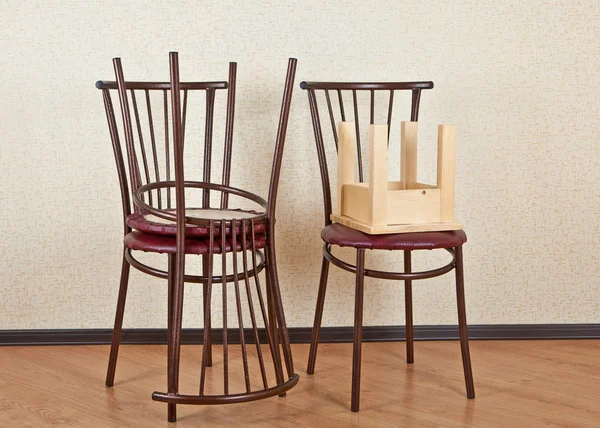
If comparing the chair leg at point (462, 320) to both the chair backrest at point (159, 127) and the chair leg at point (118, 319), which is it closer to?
the chair backrest at point (159, 127)

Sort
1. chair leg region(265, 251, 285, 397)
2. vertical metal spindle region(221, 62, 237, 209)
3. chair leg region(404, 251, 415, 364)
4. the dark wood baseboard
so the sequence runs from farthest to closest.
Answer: the dark wood baseboard < chair leg region(404, 251, 415, 364) < vertical metal spindle region(221, 62, 237, 209) < chair leg region(265, 251, 285, 397)

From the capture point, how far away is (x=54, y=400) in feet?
7.22

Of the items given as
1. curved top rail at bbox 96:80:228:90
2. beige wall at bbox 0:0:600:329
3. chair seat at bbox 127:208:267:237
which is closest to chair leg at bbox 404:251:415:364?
beige wall at bbox 0:0:600:329

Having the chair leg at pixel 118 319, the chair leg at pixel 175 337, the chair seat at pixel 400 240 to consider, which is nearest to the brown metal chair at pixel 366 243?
the chair seat at pixel 400 240

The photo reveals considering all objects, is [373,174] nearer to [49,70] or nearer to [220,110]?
[220,110]

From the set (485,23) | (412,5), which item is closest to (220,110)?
(412,5)

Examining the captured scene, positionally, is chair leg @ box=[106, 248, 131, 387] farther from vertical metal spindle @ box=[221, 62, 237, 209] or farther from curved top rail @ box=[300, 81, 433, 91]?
curved top rail @ box=[300, 81, 433, 91]

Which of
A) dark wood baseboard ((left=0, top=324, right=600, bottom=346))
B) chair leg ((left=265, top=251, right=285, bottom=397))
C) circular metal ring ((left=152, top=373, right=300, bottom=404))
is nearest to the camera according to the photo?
circular metal ring ((left=152, top=373, right=300, bottom=404))

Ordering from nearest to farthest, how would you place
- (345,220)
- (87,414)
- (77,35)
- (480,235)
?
(87,414), (345,220), (77,35), (480,235)

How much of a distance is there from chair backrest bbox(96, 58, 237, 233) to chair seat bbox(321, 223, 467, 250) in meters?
0.42

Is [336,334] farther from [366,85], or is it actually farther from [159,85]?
[159,85]

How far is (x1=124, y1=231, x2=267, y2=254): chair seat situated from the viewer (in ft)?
6.71

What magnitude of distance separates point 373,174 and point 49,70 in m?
1.14

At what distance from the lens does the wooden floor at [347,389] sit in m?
2.09
